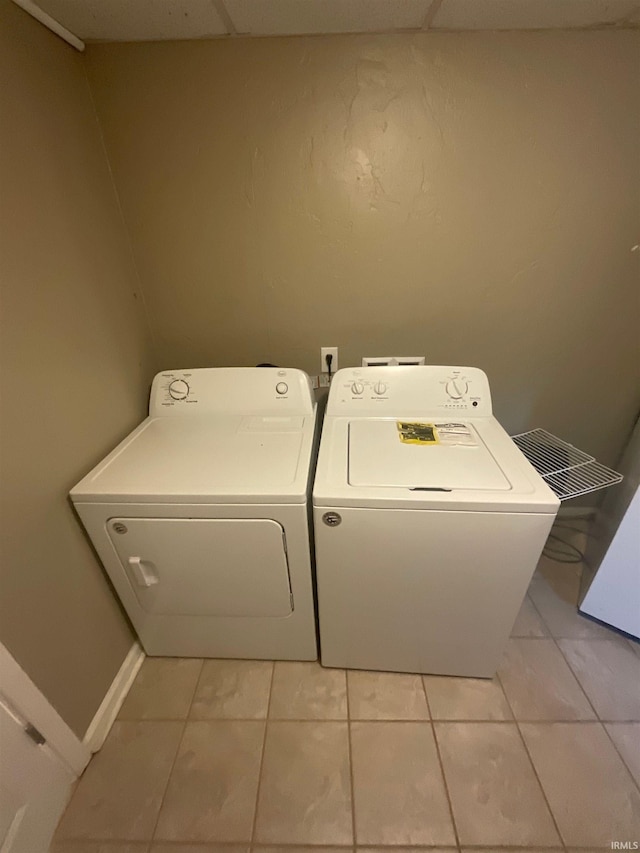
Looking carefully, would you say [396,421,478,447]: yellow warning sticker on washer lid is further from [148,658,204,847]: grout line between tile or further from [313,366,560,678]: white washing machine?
[148,658,204,847]: grout line between tile

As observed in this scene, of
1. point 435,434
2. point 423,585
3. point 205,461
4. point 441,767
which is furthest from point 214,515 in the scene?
point 441,767

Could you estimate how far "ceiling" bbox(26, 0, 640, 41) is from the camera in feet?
3.14

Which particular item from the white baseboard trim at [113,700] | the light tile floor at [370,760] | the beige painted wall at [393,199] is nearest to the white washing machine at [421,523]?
the light tile floor at [370,760]

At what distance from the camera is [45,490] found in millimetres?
1000

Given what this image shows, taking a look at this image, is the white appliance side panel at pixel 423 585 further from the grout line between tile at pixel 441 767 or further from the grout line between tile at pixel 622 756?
the grout line between tile at pixel 622 756

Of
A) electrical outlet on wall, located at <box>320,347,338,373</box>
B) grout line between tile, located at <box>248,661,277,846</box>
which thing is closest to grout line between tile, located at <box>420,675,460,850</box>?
grout line between tile, located at <box>248,661,277,846</box>

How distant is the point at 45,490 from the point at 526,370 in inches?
66.1

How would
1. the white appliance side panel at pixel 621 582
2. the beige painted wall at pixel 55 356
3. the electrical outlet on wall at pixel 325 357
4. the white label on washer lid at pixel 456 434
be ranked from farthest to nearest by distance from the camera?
1. the electrical outlet on wall at pixel 325 357
2. the white appliance side panel at pixel 621 582
3. the white label on washer lid at pixel 456 434
4. the beige painted wall at pixel 55 356

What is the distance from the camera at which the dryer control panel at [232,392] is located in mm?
1392

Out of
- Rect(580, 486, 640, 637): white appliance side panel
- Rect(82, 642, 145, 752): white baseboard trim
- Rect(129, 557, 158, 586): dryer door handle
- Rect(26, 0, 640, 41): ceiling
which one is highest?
Rect(26, 0, 640, 41): ceiling

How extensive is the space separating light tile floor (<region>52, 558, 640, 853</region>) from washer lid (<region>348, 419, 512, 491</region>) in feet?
2.61

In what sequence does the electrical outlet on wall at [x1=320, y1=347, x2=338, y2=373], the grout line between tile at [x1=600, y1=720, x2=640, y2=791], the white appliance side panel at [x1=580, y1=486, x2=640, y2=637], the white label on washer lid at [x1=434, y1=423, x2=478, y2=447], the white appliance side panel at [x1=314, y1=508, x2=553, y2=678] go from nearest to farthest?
the white appliance side panel at [x1=314, y1=508, x2=553, y2=678], the grout line between tile at [x1=600, y1=720, x2=640, y2=791], the white label on washer lid at [x1=434, y1=423, x2=478, y2=447], the white appliance side panel at [x1=580, y1=486, x2=640, y2=637], the electrical outlet on wall at [x1=320, y1=347, x2=338, y2=373]

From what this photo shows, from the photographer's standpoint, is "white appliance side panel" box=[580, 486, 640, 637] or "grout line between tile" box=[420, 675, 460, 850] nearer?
"grout line between tile" box=[420, 675, 460, 850]

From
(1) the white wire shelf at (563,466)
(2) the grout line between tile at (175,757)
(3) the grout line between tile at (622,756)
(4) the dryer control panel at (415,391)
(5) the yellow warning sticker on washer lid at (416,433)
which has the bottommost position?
(3) the grout line between tile at (622,756)
